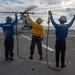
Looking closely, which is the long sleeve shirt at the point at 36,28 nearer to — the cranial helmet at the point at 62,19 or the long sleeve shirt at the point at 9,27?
the long sleeve shirt at the point at 9,27

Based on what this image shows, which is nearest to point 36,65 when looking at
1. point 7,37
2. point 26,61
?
point 26,61

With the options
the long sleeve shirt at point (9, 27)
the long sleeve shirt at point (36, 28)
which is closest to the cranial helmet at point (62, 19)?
the long sleeve shirt at point (36, 28)

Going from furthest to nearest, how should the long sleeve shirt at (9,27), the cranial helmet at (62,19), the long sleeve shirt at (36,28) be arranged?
the long sleeve shirt at (36,28) < the long sleeve shirt at (9,27) < the cranial helmet at (62,19)

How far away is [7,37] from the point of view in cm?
1383

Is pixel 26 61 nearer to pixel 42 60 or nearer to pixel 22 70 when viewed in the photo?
pixel 42 60

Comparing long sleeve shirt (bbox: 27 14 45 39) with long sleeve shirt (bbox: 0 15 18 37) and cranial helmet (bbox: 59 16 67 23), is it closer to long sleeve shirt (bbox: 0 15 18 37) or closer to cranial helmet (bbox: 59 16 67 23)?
long sleeve shirt (bbox: 0 15 18 37)

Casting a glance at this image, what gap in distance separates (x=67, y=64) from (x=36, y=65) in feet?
4.44

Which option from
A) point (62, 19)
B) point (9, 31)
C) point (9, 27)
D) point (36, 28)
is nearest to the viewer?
point (62, 19)

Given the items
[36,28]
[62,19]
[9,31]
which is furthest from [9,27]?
[62,19]

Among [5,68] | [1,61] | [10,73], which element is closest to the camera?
[10,73]

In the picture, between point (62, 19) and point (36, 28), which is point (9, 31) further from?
point (62, 19)

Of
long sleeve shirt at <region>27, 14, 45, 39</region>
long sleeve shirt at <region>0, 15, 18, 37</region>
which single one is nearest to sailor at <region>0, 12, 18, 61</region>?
long sleeve shirt at <region>0, 15, 18, 37</region>

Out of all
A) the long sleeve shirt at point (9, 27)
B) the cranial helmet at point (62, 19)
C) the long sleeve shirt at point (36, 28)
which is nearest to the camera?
the cranial helmet at point (62, 19)

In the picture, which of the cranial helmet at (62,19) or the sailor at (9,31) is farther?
the sailor at (9,31)
